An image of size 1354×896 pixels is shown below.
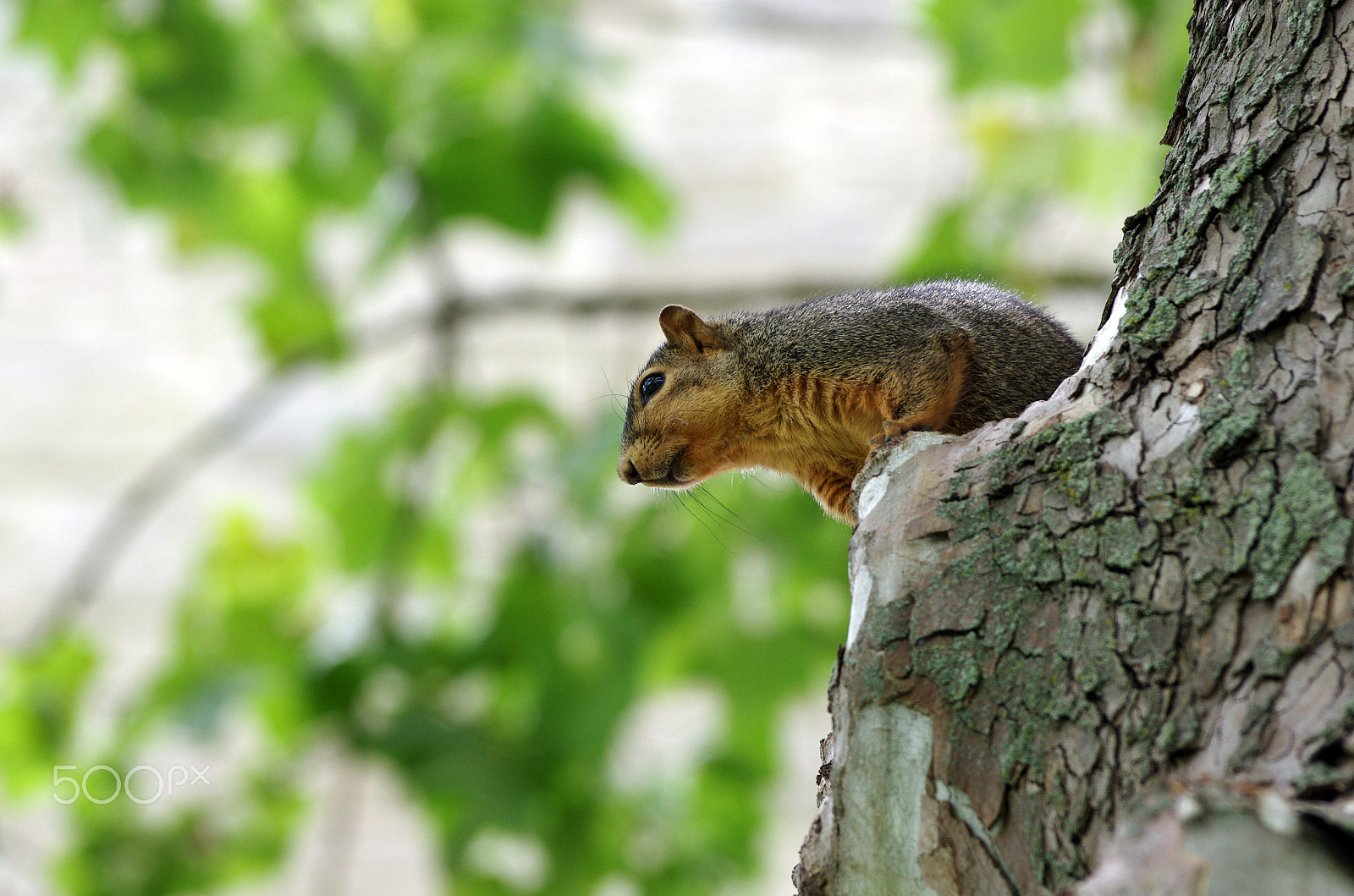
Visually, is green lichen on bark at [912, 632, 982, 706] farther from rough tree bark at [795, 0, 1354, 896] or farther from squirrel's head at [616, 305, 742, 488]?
squirrel's head at [616, 305, 742, 488]

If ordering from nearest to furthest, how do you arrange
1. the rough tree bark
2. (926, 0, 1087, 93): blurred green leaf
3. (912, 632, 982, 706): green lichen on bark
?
the rough tree bark, (912, 632, 982, 706): green lichen on bark, (926, 0, 1087, 93): blurred green leaf

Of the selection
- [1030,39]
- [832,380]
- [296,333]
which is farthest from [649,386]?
[296,333]

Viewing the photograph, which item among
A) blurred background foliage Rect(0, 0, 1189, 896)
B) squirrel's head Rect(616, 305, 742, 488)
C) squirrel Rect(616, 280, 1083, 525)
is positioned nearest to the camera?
squirrel Rect(616, 280, 1083, 525)

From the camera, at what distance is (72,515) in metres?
9.29

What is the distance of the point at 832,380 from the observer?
2.15 metres

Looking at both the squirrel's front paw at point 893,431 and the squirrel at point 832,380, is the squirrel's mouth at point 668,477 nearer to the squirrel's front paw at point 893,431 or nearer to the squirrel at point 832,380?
the squirrel at point 832,380

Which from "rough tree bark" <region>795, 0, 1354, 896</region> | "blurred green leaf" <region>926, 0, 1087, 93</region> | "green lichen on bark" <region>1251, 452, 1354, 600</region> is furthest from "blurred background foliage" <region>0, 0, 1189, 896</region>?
"green lichen on bark" <region>1251, 452, 1354, 600</region>

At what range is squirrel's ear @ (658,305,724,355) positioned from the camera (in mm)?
2525

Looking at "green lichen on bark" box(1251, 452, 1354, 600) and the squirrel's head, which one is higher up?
the squirrel's head

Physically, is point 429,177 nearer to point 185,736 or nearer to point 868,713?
point 185,736

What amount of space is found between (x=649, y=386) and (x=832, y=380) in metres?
0.52

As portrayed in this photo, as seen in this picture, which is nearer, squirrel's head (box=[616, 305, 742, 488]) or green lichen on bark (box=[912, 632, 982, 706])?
green lichen on bark (box=[912, 632, 982, 706])

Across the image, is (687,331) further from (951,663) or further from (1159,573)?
(1159,573)

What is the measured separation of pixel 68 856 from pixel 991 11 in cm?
415
